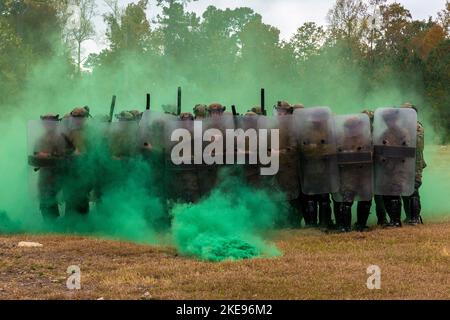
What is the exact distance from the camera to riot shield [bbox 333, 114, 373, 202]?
13.9 m

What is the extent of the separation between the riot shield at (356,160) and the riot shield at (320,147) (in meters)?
0.18

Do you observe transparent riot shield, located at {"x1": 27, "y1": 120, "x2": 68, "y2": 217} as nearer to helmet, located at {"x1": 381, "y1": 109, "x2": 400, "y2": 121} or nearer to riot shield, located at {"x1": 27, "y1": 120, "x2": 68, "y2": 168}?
riot shield, located at {"x1": 27, "y1": 120, "x2": 68, "y2": 168}

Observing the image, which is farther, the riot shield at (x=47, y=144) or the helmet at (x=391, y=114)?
the riot shield at (x=47, y=144)

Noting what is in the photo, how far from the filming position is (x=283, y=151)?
558 inches

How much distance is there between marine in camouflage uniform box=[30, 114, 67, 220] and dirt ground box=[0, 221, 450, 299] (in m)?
2.45

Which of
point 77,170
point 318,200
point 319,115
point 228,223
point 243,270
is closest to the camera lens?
point 243,270

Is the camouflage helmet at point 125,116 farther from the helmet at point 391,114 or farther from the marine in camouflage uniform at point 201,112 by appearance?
the helmet at point 391,114

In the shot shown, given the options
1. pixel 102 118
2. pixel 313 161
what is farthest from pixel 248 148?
pixel 102 118

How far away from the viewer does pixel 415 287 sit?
335 inches

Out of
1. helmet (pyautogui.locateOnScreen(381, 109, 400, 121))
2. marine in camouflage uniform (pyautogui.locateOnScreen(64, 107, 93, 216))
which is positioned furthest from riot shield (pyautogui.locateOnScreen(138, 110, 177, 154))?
helmet (pyautogui.locateOnScreen(381, 109, 400, 121))

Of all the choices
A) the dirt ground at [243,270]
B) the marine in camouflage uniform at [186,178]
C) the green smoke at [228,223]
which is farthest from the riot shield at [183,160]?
the dirt ground at [243,270]

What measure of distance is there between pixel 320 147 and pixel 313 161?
1.00 ft

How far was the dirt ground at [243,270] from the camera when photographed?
8320 mm

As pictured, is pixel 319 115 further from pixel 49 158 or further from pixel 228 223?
pixel 49 158
